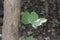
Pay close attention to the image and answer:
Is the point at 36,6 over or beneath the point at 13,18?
beneath

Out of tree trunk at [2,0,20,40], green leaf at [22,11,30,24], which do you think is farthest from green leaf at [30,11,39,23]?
tree trunk at [2,0,20,40]

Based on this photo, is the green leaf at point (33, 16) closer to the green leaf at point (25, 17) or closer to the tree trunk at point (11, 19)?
the green leaf at point (25, 17)

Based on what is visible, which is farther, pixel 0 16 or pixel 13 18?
pixel 0 16

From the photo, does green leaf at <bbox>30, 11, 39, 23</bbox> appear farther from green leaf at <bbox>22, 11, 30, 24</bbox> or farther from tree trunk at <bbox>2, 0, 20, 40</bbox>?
tree trunk at <bbox>2, 0, 20, 40</bbox>

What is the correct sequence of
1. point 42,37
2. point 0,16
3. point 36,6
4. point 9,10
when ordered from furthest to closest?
point 36,6
point 0,16
point 42,37
point 9,10

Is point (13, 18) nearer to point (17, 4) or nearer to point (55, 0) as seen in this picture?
point (17, 4)

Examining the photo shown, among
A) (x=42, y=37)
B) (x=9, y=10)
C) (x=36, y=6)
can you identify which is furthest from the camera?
(x=36, y=6)

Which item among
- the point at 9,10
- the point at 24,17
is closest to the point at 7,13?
the point at 9,10

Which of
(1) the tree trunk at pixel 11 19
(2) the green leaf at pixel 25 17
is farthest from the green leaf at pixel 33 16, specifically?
(1) the tree trunk at pixel 11 19
